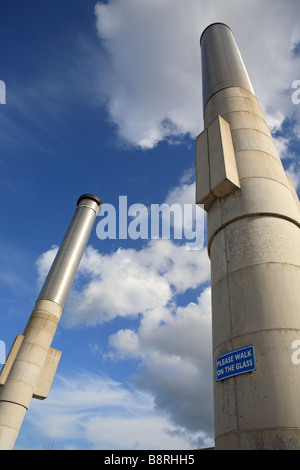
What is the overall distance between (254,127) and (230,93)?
8.57 feet

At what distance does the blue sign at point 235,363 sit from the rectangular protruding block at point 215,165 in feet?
16.9

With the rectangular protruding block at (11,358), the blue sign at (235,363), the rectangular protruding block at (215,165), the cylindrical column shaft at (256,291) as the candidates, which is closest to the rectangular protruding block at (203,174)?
the rectangular protruding block at (215,165)

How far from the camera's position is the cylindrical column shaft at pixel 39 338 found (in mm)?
19438

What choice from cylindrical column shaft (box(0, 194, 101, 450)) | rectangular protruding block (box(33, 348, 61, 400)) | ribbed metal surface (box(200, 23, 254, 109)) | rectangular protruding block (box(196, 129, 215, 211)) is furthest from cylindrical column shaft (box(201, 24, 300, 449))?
rectangular protruding block (box(33, 348, 61, 400))

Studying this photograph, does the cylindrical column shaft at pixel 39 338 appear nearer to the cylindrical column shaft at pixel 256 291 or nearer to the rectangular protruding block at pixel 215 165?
the cylindrical column shaft at pixel 256 291

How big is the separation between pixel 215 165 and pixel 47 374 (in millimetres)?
19441

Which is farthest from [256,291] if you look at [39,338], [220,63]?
[39,338]

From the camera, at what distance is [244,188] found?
33.1ft

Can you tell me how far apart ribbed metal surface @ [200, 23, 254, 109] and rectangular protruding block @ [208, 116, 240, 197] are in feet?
11.9

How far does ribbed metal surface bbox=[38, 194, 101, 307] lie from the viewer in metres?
25.0

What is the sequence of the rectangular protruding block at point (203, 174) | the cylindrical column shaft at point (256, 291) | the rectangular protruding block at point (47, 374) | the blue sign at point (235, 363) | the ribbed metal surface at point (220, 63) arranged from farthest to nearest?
the rectangular protruding block at point (47, 374) → the ribbed metal surface at point (220, 63) → the rectangular protruding block at point (203, 174) → the blue sign at point (235, 363) → the cylindrical column shaft at point (256, 291)

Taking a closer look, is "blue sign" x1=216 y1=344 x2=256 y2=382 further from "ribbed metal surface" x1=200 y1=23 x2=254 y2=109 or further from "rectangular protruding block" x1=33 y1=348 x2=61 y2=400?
"rectangular protruding block" x1=33 y1=348 x2=61 y2=400
